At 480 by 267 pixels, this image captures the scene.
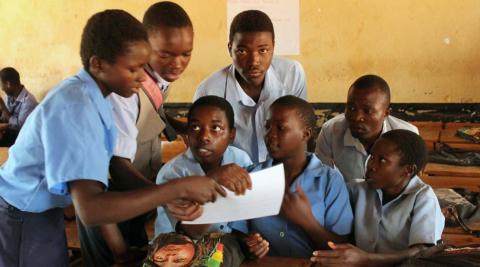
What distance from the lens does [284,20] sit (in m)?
3.78

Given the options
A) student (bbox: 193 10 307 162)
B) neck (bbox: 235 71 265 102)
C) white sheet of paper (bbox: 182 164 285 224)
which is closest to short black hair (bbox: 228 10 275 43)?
student (bbox: 193 10 307 162)

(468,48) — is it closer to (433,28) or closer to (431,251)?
(433,28)

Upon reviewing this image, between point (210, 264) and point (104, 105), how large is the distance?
453 mm

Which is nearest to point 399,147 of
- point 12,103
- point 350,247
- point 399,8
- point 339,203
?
point 339,203

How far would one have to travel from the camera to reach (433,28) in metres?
3.53

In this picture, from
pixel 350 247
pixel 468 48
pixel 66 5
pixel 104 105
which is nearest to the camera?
pixel 104 105

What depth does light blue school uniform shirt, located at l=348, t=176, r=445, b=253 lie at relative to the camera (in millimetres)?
1391

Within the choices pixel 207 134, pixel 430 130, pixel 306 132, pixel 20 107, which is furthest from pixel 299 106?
pixel 20 107

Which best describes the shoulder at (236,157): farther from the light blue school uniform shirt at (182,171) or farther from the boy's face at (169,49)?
the boy's face at (169,49)

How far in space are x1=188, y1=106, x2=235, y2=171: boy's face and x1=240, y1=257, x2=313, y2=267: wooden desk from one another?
462mm

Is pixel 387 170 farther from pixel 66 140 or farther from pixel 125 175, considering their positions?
pixel 66 140

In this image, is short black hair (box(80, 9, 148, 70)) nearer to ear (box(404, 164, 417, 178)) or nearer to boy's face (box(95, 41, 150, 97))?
boy's face (box(95, 41, 150, 97))

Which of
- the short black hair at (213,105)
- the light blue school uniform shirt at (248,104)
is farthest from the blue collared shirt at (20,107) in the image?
the short black hair at (213,105)

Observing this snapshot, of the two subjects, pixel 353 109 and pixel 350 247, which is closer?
pixel 350 247
